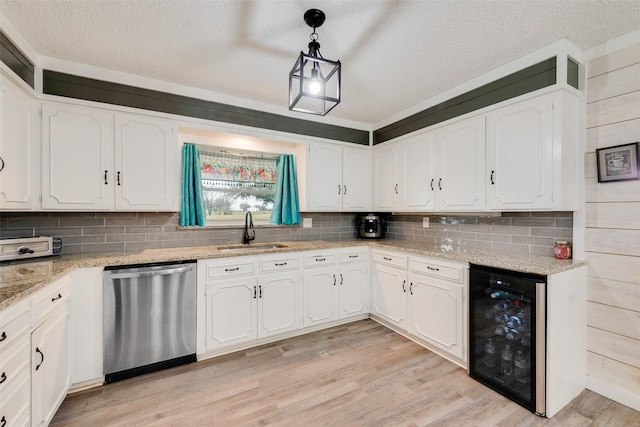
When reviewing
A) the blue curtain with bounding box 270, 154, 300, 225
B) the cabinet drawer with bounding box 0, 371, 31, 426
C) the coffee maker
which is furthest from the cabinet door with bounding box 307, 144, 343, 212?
the cabinet drawer with bounding box 0, 371, 31, 426

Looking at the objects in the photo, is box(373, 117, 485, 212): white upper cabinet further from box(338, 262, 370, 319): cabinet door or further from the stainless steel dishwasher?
the stainless steel dishwasher

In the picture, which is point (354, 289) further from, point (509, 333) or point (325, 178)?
point (509, 333)

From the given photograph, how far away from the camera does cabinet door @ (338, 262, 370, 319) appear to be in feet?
10.4

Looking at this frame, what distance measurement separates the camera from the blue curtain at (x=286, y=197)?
335 centimetres

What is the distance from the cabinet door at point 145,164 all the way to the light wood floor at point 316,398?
1.46m

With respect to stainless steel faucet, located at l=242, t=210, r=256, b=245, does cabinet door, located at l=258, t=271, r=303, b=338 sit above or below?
below

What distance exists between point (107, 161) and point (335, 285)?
245cm

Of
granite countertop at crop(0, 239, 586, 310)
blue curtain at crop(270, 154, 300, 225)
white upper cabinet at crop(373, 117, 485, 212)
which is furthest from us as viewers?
blue curtain at crop(270, 154, 300, 225)

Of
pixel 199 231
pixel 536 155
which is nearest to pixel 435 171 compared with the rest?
pixel 536 155

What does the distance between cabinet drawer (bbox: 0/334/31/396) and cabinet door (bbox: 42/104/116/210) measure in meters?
1.26

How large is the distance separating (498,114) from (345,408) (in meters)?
2.58

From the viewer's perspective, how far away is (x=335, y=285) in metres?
3.12

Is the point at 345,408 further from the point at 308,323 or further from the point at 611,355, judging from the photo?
the point at 611,355

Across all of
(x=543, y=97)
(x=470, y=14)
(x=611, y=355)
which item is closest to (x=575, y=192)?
(x=543, y=97)
